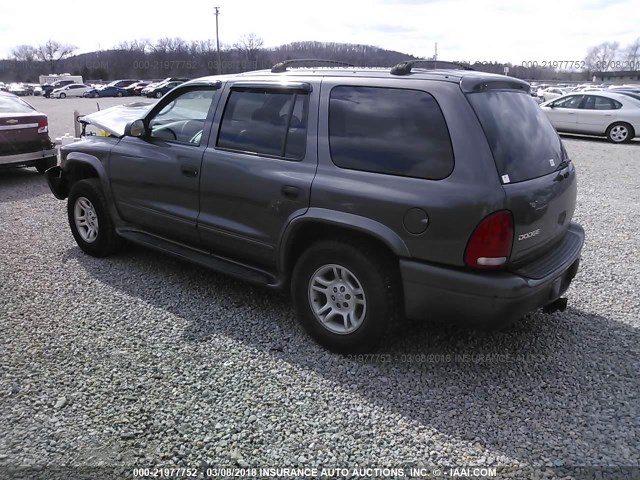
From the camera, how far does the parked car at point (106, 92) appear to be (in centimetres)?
5284

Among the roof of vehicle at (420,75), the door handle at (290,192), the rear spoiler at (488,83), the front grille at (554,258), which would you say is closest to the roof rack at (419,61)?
the roof of vehicle at (420,75)

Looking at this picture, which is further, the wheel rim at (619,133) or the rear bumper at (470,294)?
the wheel rim at (619,133)

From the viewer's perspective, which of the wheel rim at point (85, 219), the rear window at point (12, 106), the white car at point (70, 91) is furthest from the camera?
the white car at point (70, 91)

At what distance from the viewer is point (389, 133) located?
3.23m

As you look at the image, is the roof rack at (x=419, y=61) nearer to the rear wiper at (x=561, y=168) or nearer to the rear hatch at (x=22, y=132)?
the rear wiper at (x=561, y=168)

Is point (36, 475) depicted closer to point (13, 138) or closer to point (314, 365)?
point (314, 365)

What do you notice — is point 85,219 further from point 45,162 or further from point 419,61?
point 45,162

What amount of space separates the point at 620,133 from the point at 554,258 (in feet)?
46.5

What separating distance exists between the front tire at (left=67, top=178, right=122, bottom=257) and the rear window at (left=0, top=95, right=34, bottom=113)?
199 inches

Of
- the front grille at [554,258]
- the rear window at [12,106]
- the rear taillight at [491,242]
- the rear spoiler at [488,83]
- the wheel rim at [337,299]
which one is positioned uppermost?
the rear spoiler at [488,83]

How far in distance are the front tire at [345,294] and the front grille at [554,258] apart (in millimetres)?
787

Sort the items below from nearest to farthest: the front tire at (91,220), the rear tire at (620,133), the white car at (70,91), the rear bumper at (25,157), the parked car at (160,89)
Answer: the front tire at (91,220) < the rear bumper at (25,157) < the rear tire at (620,133) < the parked car at (160,89) < the white car at (70,91)

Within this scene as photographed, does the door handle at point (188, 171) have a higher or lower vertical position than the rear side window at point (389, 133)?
lower

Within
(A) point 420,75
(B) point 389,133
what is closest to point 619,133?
(A) point 420,75
